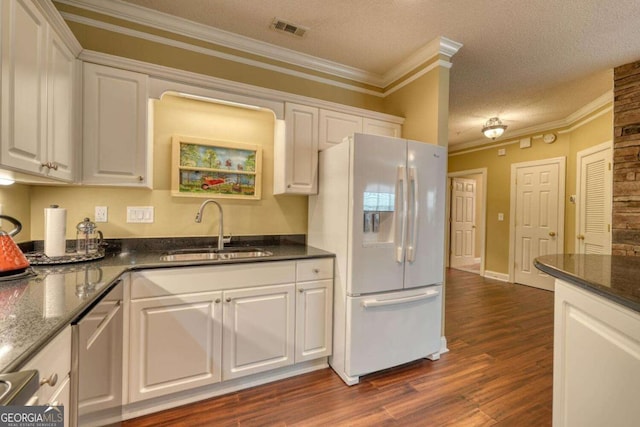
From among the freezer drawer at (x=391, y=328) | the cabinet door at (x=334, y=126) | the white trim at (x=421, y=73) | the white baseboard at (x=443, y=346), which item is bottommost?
the white baseboard at (x=443, y=346)

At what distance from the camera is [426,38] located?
2.39m

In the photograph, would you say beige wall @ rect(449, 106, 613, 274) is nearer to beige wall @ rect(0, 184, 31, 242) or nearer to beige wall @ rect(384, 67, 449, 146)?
beige wall @ rect(384, 67, 449, 146)

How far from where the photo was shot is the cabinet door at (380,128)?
265 centimetres

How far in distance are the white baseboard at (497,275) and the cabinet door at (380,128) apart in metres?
3.79

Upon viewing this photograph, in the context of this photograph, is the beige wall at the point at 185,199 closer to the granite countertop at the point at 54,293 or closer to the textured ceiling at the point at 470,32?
the granite countertop at the point at 54,293

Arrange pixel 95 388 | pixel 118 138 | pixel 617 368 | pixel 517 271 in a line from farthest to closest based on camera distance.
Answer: pixel 517 271, pixel 118 138, pixel 95 388, pixel 617 368

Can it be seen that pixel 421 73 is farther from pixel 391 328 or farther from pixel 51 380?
pixel 51 380

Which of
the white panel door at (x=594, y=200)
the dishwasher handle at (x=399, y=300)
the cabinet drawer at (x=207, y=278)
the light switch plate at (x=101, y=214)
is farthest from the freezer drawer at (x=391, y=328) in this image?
the white panel door at (x=594, y=200)

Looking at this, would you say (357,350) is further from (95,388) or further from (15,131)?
(15,131)

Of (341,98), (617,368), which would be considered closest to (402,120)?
(341,98)

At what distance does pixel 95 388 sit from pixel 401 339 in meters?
1.86

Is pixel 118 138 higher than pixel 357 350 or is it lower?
higher

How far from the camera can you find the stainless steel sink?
213cm

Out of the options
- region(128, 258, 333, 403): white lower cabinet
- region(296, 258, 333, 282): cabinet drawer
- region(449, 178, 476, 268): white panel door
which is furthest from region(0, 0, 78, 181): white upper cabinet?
region(449, 178, 476, 268): white panel door
